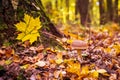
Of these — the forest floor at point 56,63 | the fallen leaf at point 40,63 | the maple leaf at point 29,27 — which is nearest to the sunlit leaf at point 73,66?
the forest floor at point 56,63

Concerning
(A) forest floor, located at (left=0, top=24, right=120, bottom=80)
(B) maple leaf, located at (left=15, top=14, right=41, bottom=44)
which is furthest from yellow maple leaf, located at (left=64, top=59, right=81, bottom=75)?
(B) maple leaf, located at (left=15, top=14, right=41, bottom=44)

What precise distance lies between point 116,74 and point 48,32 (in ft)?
4.10

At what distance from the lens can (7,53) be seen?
341 centimetres

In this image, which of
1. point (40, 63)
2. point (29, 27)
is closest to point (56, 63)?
point (40, 63)

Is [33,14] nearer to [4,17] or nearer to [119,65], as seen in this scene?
[4,17]

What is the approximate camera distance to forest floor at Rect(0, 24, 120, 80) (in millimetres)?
2980

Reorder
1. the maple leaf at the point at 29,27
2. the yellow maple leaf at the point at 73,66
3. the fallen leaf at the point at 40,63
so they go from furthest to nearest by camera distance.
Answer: the maple leaf at the point at 29,27, the fallen leaf at the point at 40,63, the yellow maple leaf at the point at 73,66

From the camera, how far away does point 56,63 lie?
323cm

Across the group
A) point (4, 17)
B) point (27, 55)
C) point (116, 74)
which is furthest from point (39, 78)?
point (4, 17)

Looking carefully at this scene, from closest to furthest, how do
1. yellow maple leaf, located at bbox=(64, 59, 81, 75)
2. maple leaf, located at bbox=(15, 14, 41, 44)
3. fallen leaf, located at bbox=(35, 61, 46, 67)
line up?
1. yellow maple leaf, located at bbox=(64, 59, 81, 75)
2. fallen leaf, located at bbox=(35, 61, 46, 67)
3. maple leaf, located at bbox=(15, 14, 41, 44)

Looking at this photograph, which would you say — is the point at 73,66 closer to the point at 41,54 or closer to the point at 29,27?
the point at 41,54

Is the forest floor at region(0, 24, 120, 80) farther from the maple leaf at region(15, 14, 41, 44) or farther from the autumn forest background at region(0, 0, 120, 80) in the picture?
the maple leaf at region(15, 14, 41, 44)

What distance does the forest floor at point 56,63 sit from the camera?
9.78ft

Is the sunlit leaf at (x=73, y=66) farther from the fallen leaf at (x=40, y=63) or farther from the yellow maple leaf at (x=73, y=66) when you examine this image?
the fallen leaf at (x=40, y=63)
